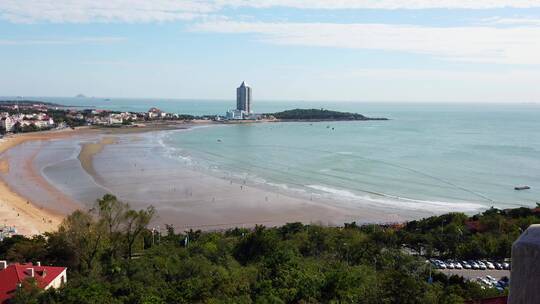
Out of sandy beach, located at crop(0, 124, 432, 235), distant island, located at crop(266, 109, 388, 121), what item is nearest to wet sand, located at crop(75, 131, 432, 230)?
sandy beach, located at crop(0, 124, 432, 235)

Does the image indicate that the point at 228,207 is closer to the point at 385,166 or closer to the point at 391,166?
the point at 385,166

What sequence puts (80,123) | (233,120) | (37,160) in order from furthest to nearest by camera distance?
(233,120) → (80,123) → (37,160)

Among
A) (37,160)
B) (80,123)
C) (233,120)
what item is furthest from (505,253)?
(233,120)

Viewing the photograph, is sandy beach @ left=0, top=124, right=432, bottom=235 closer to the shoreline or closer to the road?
the shoreline

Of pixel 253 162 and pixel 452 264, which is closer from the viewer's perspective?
pixel 452 264

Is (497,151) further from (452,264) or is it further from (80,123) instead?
(80,123)

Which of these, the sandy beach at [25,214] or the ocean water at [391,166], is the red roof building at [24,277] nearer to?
the sandy beach at [25,214]

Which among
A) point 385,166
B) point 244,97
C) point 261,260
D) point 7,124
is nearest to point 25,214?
point 261,260
